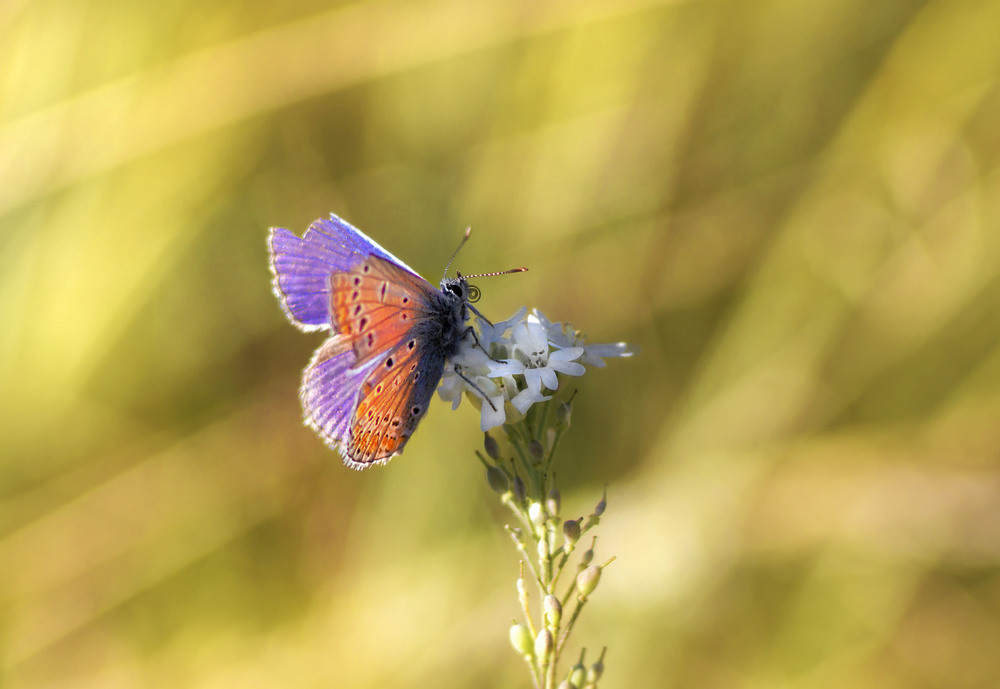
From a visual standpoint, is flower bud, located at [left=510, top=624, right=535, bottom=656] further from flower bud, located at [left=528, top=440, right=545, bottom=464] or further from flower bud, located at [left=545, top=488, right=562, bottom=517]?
flower bud, located at [left=528, top=440, right=545, bottom=464]

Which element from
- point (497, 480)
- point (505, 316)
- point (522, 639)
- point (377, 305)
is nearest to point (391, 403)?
point (377, 305)

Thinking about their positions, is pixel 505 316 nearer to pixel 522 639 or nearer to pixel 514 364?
pixel 514 364

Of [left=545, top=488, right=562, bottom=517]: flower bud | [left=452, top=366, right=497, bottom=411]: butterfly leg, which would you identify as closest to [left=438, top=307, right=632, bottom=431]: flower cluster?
[left=452, top=366, right=497, bottom=411]: butterfly leg

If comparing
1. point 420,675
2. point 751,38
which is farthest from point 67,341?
point 751,38

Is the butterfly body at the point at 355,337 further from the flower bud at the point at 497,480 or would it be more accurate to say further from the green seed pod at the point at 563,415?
the green seed pod at the point at 563,415

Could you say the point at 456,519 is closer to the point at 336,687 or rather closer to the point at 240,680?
the point at 336,687

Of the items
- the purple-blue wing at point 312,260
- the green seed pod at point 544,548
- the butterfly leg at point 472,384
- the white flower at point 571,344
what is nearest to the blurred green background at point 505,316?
the white flower at point 571,344

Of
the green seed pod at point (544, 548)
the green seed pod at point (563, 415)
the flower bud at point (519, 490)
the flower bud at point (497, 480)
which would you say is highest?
the green seed pod at point (563, 415)
